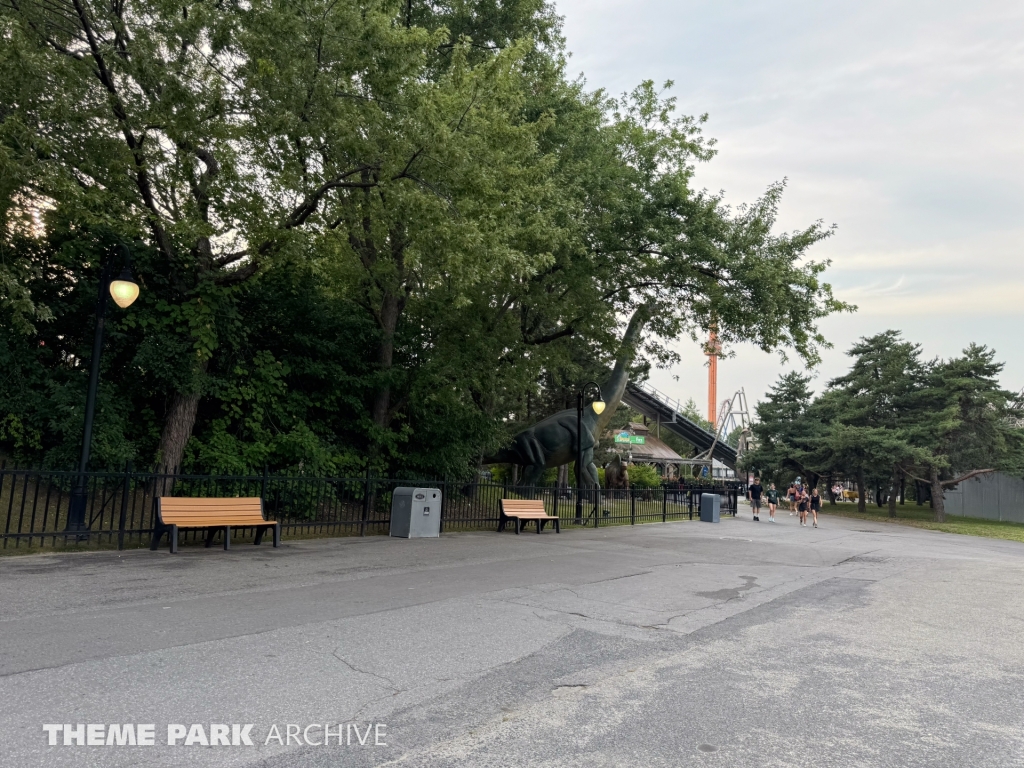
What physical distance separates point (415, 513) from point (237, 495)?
3.49m

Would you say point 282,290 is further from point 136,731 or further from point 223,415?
point 136,731

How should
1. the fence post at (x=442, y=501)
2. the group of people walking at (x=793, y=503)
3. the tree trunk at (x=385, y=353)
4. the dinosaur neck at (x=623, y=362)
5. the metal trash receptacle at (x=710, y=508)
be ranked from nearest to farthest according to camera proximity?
the fence post at (x=442, y=501)
the tree trunk at (x=385, y=353)
the dinosaur neck at (x=623, y=362)
the metal trash receptacle at (x=710, y=508)
the group of people walking at (x=793, y=503)

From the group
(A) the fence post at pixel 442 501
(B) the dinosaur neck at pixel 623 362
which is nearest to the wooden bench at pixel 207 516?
(A) the fence post at pixel 442 501

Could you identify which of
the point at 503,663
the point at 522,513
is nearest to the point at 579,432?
the point at 522,513

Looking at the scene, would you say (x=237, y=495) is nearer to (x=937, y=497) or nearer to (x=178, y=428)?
(x=178, y=428)

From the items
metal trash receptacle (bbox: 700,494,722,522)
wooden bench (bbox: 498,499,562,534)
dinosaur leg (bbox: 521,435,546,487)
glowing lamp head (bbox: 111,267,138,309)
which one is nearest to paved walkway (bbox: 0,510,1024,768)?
glowing lamp head (bbox: 111,267,138,309)

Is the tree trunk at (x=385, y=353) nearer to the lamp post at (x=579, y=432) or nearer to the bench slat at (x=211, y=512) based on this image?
the lamp post at (x=579, y=432)

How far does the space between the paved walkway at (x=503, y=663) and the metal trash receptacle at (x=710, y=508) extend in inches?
617

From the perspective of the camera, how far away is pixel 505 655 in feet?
18.0

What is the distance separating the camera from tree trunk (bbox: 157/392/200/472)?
1343 cm

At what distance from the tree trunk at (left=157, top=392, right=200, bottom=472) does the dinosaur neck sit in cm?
1207

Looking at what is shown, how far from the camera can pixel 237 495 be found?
1317cm

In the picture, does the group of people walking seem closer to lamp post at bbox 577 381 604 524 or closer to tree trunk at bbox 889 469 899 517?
tree trunk at bbox 889 469 899 517

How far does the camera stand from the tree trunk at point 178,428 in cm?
1343
